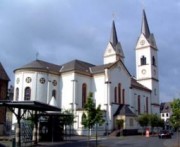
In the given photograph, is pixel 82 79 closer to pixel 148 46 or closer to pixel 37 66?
pixel 37 66

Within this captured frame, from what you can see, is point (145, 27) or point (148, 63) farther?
point (145, 27)

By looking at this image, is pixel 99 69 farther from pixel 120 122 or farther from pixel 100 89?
pixel 120 122

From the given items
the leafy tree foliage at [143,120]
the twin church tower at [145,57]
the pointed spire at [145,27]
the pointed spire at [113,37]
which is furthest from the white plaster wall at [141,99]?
the pointed spire at [113,37]

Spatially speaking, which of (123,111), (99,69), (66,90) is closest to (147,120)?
(123,111)

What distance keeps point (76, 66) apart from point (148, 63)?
3013cm

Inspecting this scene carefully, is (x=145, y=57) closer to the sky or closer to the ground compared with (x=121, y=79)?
closer to the sky

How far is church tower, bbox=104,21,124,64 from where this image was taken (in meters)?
97.8

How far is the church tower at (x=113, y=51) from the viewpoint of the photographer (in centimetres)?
9775

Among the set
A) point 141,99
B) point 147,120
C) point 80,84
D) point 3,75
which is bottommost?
point 147,120

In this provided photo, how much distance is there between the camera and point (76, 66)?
72.1 meters

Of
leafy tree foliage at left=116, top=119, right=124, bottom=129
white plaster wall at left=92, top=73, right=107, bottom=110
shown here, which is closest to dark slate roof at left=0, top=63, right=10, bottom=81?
white plaster wall at left=92, top=73, right=107, bottom=110

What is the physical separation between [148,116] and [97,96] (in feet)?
42.2

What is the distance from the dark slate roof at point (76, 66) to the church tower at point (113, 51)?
20064 mm

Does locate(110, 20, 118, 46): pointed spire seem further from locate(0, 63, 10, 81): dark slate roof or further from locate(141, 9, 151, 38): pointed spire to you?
locate(0, 63, 10, 81): dark slate roof
